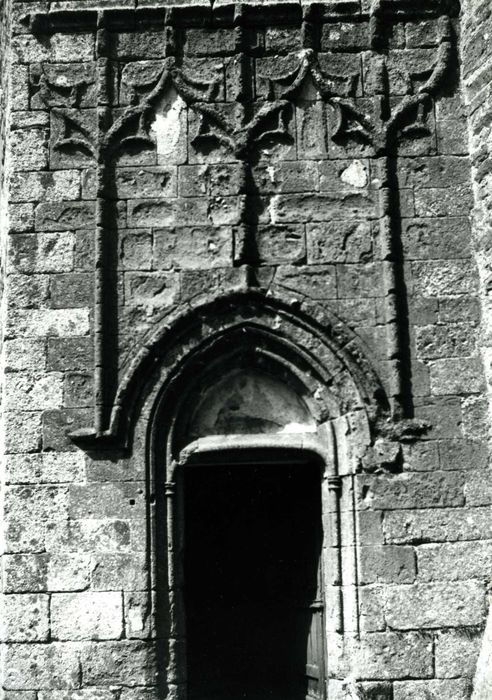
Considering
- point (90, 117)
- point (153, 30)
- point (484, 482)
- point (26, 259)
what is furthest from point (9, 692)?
point (153, 30)

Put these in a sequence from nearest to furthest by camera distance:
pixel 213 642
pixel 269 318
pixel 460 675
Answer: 1. pixel 460 675
2. pixel 269 318
3. pixel 213 642

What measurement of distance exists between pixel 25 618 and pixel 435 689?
2.38 metres

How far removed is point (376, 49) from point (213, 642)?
13.1 ft

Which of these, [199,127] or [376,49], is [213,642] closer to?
[199,127]

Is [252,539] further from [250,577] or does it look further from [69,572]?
[69,572]

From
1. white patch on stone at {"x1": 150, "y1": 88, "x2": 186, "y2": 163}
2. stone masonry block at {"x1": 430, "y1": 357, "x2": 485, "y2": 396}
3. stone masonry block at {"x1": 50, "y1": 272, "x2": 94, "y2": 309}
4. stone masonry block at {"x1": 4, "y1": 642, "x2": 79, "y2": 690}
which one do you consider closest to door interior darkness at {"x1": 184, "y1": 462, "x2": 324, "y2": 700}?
stone masonry block at {"x1": 4, "y1": 642, "x2": 79, "y2": 690}

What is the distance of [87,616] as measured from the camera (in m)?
5.82

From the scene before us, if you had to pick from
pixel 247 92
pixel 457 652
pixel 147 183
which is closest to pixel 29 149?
pixel 147 183

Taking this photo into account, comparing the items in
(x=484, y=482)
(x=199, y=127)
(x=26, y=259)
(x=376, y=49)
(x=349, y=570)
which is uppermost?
(x=376, y=49)

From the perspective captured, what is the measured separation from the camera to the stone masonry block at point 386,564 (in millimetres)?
5816

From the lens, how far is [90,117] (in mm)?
6453

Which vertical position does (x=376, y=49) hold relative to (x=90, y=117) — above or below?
above

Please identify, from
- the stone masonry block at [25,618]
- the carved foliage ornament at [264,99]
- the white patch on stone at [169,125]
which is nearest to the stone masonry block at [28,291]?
the carved foliage ornament at [264,99]

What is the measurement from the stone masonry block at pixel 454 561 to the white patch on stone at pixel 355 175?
2.25 meters
